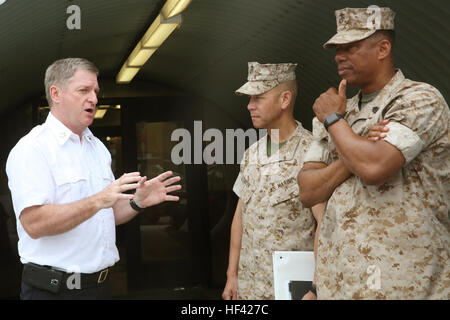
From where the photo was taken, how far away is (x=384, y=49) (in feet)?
8.74

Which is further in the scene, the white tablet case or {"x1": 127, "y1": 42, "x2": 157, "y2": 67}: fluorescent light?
{"x1": 127, "y1": 42, "x2": 157, "y2": 67}: fluorescent light

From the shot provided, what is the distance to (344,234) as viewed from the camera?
104 inches

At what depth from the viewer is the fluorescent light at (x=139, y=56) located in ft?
27.1

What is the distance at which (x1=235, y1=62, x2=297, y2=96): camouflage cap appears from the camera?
3799 mm

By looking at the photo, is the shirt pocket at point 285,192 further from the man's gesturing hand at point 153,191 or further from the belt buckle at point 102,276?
the belt buckle at point 102,276

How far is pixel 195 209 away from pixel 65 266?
24.4ft

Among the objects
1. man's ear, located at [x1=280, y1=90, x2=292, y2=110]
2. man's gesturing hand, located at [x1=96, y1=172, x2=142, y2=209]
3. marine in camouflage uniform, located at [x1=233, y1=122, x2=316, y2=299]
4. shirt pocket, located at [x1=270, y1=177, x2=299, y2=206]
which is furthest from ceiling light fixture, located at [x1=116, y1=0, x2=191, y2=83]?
man's gesturing hand, located at [x1=96, y1=172, x2=142, y2=209]

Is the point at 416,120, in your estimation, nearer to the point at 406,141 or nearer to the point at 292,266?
the point at 406,141

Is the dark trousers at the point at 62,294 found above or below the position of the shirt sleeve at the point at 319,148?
below

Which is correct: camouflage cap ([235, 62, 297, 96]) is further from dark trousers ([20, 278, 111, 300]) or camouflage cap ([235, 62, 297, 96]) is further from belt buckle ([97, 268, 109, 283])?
dark trousers ([20, 278, 111, 300])

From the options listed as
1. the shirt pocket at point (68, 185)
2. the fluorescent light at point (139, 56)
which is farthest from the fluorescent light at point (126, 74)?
the shirt pocket at point (68, 185)

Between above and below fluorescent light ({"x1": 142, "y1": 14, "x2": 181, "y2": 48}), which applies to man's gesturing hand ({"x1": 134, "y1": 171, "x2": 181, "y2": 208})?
below

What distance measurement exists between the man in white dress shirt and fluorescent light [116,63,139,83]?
269 inches

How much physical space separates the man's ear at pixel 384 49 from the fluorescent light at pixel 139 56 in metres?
5.74
